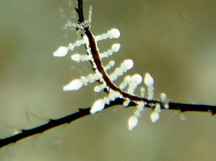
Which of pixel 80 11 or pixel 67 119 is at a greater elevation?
pixel 80 11

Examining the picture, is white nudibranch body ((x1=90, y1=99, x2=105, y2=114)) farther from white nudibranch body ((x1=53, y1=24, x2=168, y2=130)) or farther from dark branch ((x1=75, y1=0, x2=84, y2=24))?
dark branch ((x1=75, y1=0, x2=84, y2=24))

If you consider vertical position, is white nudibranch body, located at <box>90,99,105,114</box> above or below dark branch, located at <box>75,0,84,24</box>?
below

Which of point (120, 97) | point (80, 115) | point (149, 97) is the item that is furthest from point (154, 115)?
point (80, 115)

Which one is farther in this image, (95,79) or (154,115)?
(154,115)

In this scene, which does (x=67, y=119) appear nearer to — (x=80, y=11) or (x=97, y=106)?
(x=97, y=106)

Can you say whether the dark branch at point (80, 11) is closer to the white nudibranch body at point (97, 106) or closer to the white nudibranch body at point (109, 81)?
the white nudibranch body at point (109, 81)

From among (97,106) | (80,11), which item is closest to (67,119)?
(97,106)

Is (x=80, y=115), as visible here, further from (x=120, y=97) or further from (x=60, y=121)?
(x=120, y=97)

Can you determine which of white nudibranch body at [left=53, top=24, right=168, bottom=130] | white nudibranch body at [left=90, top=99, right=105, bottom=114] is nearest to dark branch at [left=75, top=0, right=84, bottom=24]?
white nudibranch body at [left=53, top=24, right=168, bottom=130]

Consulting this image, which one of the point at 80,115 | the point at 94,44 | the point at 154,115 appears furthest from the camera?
the point at 154,115

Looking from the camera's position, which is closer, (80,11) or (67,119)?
(80,11)

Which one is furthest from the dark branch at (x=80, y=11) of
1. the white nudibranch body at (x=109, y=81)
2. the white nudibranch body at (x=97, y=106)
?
the white nudibranch body at (x=97, y=106)
